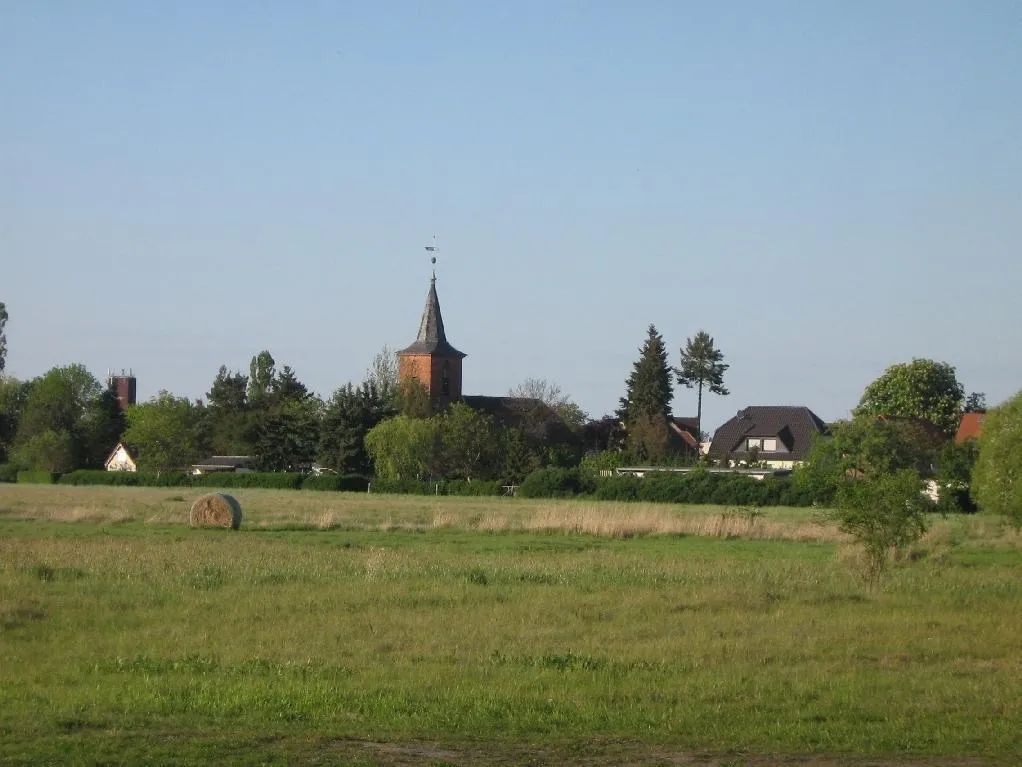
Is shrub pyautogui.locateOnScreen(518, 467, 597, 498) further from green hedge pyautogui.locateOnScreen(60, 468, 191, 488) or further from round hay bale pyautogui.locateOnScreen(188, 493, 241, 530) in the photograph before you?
round hay bale pyautogui.locateOnScreen(188, 493, 241, 530)

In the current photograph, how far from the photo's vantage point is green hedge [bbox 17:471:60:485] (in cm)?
10264

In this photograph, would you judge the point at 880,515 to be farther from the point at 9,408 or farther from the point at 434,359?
the point at 9,408

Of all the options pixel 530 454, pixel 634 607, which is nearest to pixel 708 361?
pixel 530 454

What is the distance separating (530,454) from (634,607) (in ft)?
242

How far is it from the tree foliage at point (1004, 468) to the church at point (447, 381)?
2830 inches

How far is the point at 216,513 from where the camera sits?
42625 millimetres

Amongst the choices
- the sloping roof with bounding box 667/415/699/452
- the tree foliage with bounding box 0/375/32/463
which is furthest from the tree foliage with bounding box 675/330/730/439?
the tree foliage with bounding box 0/375/32/463

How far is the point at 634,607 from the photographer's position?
20859 mm

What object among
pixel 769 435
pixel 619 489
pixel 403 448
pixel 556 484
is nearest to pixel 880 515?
pixel 619 489

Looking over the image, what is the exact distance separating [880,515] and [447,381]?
10381 centimetres

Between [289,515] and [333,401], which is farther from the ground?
[333,401]

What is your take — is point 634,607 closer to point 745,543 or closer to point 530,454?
point 745,543

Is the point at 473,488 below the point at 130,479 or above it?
above

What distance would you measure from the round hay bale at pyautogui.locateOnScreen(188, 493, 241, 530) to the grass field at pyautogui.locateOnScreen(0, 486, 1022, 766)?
977 cm
